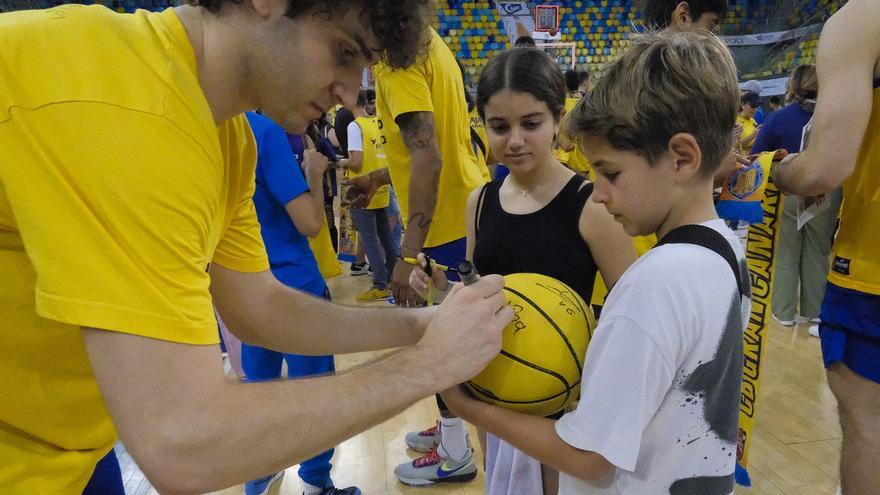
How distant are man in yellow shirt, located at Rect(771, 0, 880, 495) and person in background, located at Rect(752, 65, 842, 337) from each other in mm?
2632

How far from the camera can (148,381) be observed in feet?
2.32

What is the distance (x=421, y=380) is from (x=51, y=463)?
2.27 feet

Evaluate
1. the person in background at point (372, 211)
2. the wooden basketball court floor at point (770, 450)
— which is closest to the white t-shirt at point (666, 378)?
the wooden basketball court floor at point (770, 450)

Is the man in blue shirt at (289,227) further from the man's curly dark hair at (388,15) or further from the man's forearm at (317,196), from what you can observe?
the man's curly dark hair at (388,15)

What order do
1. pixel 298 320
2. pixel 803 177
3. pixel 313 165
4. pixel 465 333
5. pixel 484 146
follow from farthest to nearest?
pixel 484 146
pixel 313 165
pixel 803 177
pixel 298 320
pixel 465 333

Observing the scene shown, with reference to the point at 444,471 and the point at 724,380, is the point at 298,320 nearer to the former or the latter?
the point at 724,380

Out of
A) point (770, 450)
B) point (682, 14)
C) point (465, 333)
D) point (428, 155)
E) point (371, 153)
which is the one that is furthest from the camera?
point (371, 153)

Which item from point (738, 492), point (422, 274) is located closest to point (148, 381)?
point (422, 274)

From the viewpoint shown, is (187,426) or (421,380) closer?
(187,426)

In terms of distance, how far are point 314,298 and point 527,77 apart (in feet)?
3.08

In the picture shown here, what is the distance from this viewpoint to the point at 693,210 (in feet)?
3.43

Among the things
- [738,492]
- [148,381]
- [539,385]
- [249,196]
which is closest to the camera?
[148,381]

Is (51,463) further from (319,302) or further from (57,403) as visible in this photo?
(319,302)

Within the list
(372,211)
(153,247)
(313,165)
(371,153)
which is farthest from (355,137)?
(153,247)
